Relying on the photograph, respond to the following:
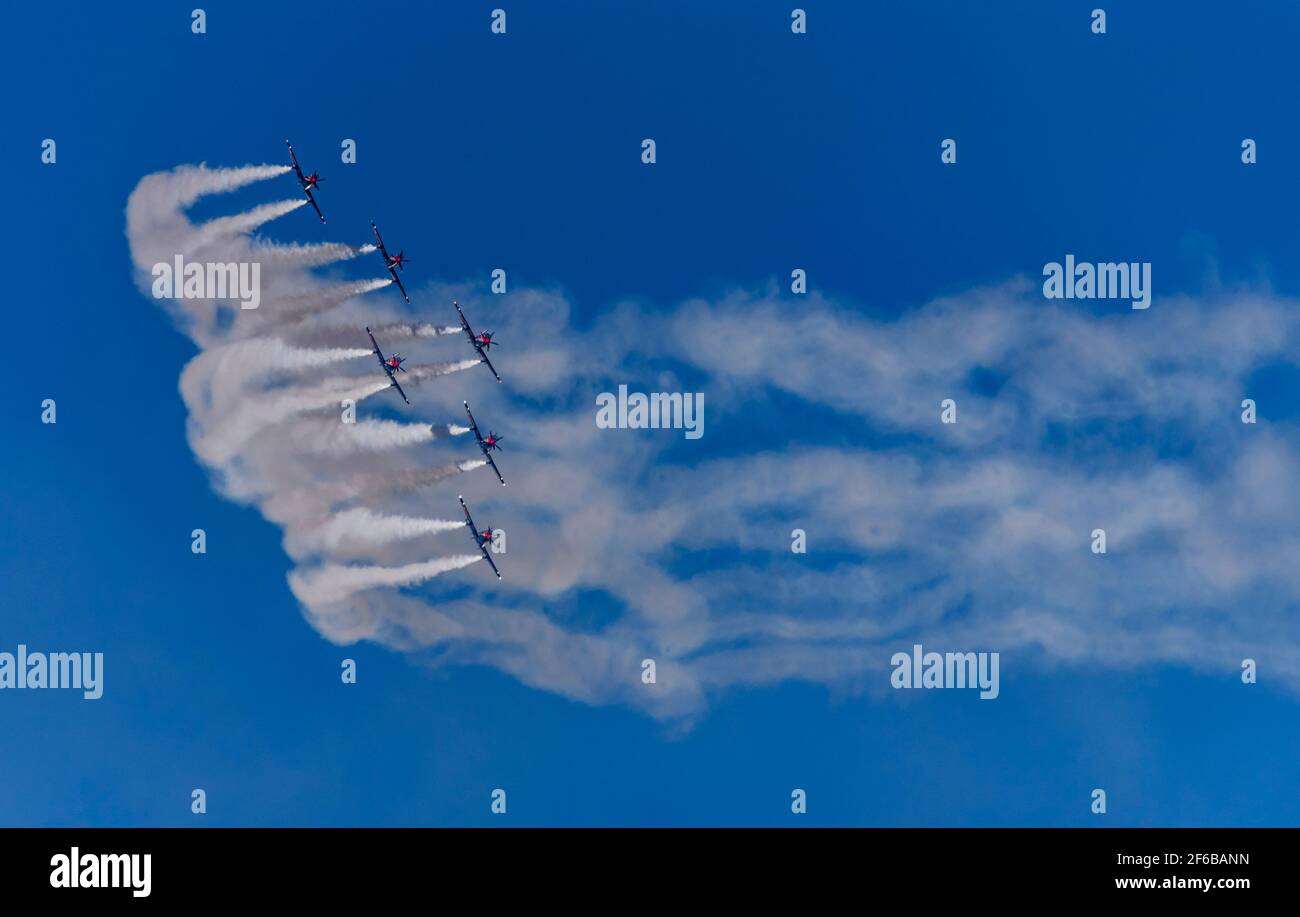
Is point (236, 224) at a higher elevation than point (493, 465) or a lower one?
higher

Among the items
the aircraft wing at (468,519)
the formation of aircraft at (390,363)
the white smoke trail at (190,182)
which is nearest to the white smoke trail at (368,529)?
the aircraft wing at (468,519)

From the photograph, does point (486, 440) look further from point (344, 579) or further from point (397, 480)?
point (344, 579)

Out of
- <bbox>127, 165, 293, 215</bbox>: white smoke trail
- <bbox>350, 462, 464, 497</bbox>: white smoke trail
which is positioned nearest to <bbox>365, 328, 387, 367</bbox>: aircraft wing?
<bbox>350, 462, 464, 497</bbox>: white smoke trail

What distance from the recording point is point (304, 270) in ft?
203

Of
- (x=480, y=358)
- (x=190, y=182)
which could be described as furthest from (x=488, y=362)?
(x=190, y=182)

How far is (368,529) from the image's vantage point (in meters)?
62.6

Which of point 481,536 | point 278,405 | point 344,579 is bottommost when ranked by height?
point 344,579

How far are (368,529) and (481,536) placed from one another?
17.5 feet

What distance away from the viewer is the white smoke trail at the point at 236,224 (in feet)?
200

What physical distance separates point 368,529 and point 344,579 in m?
2.62

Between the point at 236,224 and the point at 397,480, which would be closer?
the point at 236,224

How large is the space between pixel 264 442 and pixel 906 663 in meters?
32.1
